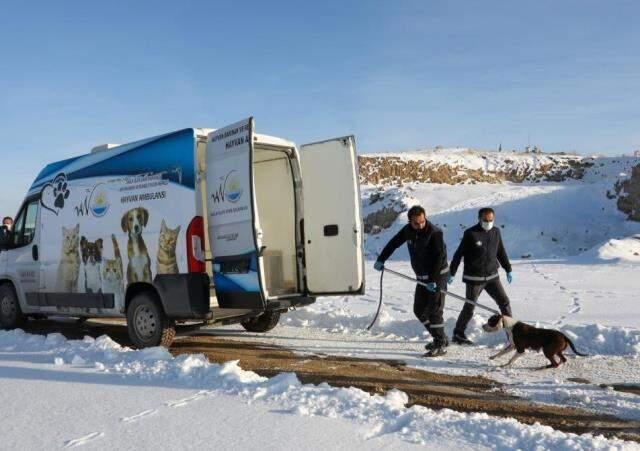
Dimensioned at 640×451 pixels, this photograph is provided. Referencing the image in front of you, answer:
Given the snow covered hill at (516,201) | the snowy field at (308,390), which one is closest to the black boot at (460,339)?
the snowy field at (308,390)

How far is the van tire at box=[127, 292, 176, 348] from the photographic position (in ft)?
22.0

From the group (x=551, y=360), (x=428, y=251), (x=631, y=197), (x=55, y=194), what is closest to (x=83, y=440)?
(x=428, y=251)

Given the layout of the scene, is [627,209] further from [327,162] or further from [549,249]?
[327,162]

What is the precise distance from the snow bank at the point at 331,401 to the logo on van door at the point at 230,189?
1.71m

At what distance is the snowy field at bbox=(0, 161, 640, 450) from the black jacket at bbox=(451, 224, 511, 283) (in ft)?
2.85

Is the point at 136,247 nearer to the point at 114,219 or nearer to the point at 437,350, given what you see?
the point at 114,219

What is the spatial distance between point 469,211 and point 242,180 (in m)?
18.6

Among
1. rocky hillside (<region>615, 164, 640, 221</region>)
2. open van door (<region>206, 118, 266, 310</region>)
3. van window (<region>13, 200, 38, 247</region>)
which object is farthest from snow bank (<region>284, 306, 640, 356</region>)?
rocky hillside (<region>615, 164, 640, 221</region>)

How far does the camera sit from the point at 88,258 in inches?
295

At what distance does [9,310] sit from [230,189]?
16.9ft

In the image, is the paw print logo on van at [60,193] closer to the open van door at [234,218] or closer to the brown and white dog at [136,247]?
the brown and white dog at [136,247]

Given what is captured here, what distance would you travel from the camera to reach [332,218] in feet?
23.4

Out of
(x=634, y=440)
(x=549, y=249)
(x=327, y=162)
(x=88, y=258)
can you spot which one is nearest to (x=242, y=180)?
(x=327, y=162)

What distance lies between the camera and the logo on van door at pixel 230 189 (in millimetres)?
6145
